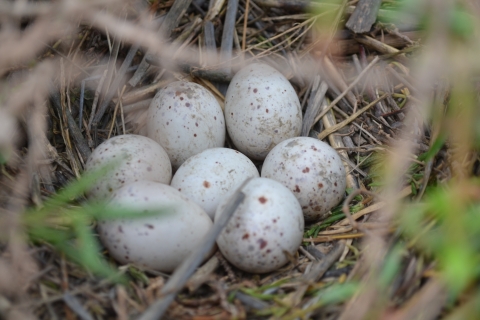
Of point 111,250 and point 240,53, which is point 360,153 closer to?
point 240,53

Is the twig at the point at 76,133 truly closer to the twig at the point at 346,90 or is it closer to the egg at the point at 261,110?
the egg at the point at 261,110

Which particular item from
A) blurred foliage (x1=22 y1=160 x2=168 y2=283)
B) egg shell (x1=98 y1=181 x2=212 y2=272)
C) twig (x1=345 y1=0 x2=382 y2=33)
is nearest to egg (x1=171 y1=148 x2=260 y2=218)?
egg shell (x1=98 y1=181 x2=212 y2=272)

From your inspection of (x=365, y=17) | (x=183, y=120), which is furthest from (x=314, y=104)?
(x=183, y=120)

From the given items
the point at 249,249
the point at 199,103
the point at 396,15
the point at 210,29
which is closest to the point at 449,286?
the point at 249,249

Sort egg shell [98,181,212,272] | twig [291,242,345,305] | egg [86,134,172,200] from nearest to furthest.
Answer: twig [291,242,345,305]
egg shell [98,181,212,272]
egg [86,134,172,200]

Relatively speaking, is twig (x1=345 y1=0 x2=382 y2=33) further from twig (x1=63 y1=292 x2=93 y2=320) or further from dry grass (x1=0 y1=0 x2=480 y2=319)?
twig (x1=63 y1=292 x2=93 y2=320)

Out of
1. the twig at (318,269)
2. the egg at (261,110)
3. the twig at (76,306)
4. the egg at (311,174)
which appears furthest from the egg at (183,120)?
the twig at (76,306)

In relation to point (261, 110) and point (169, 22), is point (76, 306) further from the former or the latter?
point (169, 22)
